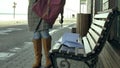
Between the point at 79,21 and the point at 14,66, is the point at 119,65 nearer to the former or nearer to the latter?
the point at 14,66

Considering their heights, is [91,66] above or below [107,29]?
below

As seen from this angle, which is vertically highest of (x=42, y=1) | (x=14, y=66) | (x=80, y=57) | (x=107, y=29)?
(x=42, y=1)

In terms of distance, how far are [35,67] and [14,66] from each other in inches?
37.8

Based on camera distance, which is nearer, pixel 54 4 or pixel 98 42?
pixel 98 42

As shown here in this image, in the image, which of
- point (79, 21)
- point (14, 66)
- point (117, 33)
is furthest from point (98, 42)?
point (79, 21)

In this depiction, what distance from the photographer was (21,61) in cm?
814

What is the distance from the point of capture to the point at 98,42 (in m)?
4.65

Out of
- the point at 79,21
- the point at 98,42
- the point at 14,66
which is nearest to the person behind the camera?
the point at 98,42

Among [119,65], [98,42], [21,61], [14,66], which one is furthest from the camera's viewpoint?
[21,61]

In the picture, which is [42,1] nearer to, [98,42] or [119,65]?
[98,42]

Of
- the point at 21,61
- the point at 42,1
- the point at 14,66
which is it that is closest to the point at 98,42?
the point at 42,1

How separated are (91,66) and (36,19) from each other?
185 cm

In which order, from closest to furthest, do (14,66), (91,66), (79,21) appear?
1. (91,66)
2. (14,66)
3. (79,21)

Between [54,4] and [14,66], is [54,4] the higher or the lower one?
the higher one
